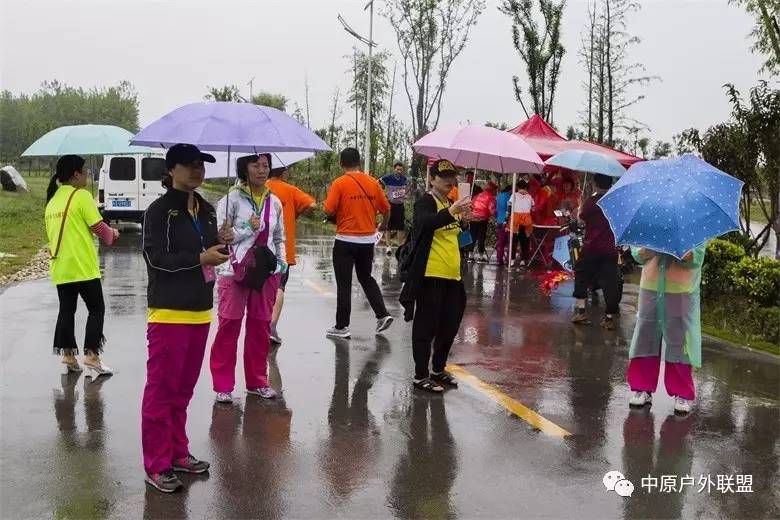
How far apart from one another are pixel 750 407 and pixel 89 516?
16.1 feet

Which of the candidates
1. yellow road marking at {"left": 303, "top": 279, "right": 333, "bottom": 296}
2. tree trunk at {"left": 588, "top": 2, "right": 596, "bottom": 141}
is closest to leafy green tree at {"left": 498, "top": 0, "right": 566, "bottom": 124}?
tree trunk at {"left": 588, "top": 2, "right": 596, "bottom": 141}

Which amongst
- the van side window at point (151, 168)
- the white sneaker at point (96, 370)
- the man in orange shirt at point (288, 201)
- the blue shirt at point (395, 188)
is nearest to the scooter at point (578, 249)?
the blue shirt at point (395, 188)

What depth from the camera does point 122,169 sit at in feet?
69.7

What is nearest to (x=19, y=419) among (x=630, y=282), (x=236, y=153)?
(x=236, y=153)

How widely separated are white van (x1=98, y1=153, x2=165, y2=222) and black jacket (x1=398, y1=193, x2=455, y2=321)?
16.2 m

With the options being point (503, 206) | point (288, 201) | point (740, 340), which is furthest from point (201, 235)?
point (503, 206)

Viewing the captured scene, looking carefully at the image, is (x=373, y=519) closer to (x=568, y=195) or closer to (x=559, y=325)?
(x=559, y=325)

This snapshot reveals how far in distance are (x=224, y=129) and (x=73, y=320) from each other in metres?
2.57

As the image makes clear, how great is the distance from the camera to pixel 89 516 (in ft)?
12.9

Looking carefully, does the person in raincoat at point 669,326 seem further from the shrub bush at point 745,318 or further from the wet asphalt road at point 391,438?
the shrub bush at point 745,318

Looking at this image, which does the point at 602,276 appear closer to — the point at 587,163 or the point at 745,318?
the point at 745,318

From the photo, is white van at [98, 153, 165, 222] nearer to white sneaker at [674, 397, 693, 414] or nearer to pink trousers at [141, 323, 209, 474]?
white sneaker at [674, 397, 693, 414]

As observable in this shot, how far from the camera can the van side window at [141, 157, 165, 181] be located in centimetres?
2134

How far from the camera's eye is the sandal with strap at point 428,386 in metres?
6.32
